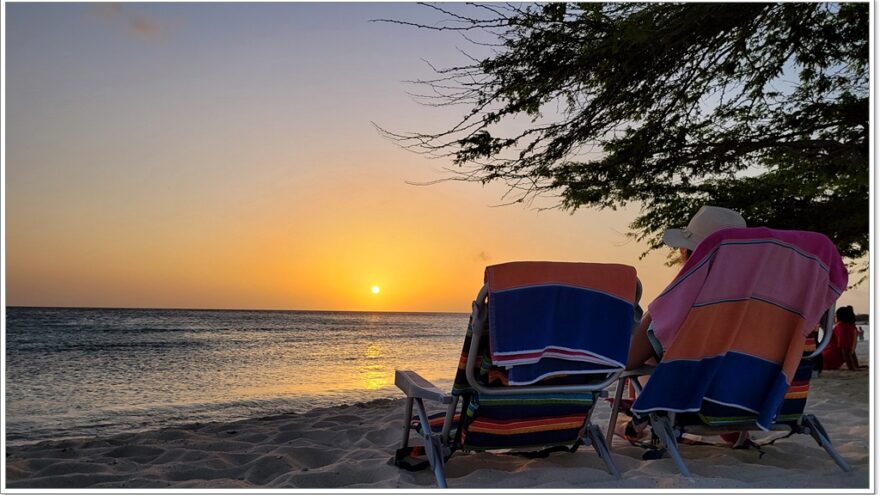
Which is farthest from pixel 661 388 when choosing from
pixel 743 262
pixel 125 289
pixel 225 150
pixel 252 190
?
pixel 125 289

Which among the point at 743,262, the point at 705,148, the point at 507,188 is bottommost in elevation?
the point at 743,262

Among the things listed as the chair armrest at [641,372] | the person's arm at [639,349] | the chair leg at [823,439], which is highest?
the person's arm at [639,349]

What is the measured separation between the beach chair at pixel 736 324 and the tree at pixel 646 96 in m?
2.51

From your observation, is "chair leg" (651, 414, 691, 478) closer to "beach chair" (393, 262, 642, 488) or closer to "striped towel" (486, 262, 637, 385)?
"beach chair" (393, 262, 642, 488)

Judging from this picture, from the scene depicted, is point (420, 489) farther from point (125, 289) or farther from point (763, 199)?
point (125, 289)

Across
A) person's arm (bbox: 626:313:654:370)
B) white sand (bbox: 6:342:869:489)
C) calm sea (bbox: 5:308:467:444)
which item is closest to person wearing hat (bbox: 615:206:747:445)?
white sand (bbox: 6:342:869:489)

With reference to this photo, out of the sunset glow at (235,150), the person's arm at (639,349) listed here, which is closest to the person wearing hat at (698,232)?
the sunset glow at (235,150)

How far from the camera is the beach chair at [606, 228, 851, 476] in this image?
337 cm

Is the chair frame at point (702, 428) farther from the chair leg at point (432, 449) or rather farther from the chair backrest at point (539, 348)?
the chair leg at point (432, 449)

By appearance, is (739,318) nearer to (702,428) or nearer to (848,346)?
(702,428)

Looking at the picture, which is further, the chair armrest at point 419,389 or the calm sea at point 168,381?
the calm sea at point 168,381

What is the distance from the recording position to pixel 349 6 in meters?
6.25

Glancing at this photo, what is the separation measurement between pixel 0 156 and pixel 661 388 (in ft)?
11.4

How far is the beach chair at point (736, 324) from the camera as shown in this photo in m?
3.37
